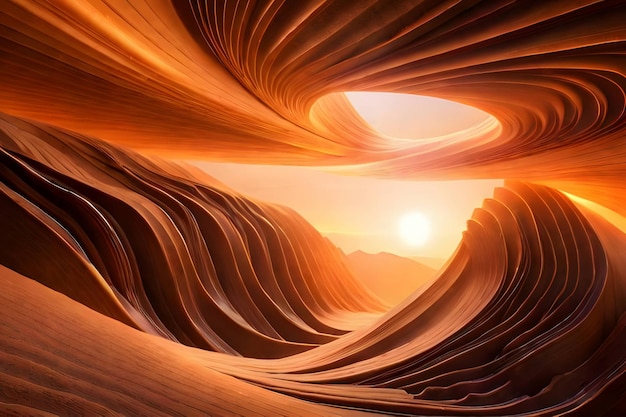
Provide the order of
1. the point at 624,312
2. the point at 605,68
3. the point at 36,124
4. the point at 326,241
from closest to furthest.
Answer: the point at 605,68 → the point at 624,312 → the point at 36,124 → the point at 326,241

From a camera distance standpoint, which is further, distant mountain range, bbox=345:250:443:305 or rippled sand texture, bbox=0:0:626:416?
distant mountain range, bbox=345:250:443:305

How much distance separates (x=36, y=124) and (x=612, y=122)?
357cm

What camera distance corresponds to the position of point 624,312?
2.54 metres

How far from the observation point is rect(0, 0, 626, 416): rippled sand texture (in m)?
1.48

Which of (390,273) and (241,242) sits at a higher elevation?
(241,242)

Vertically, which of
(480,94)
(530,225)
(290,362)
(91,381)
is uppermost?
(480,94)

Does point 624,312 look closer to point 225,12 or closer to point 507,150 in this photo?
point 507,150

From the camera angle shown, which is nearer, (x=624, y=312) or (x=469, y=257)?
(x=624, y=312)

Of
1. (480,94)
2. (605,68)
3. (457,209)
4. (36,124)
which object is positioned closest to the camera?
(605,68)

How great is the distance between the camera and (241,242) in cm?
455

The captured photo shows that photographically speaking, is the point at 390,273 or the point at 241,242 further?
the point at 390,273

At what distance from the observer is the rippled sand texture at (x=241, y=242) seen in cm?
148

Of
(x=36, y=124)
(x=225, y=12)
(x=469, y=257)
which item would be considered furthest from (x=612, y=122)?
(x=36, y=124)

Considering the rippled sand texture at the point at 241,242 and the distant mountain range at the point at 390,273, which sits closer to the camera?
the rippled sand texture at the point at 241,242
